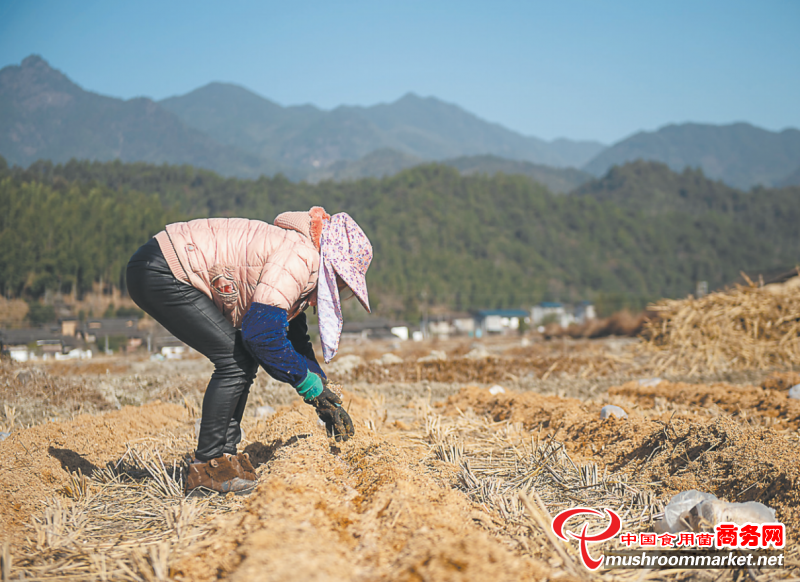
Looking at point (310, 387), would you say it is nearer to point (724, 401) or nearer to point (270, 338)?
point (270, 338)

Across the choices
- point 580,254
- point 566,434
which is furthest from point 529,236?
point 566,434

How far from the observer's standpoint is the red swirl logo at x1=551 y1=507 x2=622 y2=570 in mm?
1892

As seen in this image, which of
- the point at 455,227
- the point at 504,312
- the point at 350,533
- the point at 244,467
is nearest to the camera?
the point at 350,533

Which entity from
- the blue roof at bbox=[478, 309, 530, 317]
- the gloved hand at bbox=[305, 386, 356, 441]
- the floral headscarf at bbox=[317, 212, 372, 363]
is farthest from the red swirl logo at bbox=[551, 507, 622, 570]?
the blue roof at bbox=[478, 309, 530, 317]

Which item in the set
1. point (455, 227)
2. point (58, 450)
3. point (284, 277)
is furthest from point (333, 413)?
point (455, 227)

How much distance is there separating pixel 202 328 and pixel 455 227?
94.2 metres

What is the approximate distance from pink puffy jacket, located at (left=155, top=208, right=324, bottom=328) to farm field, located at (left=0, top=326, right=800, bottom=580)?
0.73m

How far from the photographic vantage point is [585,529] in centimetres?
215

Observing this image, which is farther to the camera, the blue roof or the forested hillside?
the blue roof

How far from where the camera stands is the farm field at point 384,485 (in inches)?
63.2

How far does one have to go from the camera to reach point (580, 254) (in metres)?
99.3

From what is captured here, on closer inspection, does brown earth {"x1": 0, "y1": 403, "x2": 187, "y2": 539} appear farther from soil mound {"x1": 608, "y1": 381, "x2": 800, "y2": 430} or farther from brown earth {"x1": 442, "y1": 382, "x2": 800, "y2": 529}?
soil mound {"x1": 608, "y1": 381, "x2": 800, "y2": 430}

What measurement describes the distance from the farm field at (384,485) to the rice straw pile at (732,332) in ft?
14.3

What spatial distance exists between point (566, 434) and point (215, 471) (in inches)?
81.5
